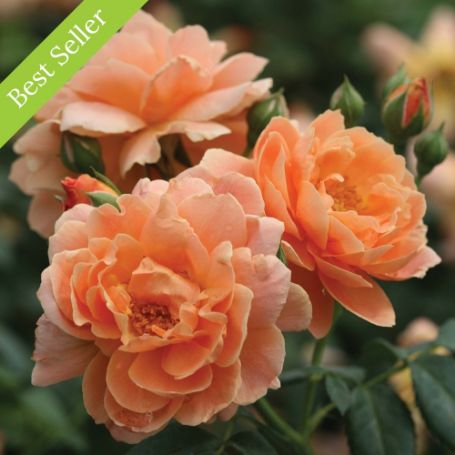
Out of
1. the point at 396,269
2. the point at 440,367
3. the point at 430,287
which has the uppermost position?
the point at 396,269

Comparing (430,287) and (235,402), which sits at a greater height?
(235,402)

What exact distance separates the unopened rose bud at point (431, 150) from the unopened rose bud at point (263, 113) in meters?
0.20

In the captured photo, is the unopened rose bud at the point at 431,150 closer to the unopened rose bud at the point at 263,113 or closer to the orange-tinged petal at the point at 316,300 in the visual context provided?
the unopened rose bud at the point at 263,113

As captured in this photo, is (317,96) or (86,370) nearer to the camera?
(86,370)

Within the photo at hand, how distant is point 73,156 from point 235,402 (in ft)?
1.35

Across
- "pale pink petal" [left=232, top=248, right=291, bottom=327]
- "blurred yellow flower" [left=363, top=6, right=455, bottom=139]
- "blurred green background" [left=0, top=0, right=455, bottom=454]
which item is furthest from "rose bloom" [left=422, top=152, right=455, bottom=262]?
"pale pink petal" [left=232, top=248, right=291, bottom=327]

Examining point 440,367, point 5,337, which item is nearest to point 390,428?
point 440,367

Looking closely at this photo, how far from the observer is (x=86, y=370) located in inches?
39.6

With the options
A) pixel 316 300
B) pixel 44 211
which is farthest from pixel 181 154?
pixel 316 300

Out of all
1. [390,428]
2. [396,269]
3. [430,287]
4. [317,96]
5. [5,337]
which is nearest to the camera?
[396,269]

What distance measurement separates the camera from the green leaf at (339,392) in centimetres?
119

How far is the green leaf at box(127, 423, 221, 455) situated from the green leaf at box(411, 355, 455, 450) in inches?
10.0

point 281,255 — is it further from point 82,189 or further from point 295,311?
point 82,189

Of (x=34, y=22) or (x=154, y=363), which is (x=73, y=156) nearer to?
(x=154, y=363)
